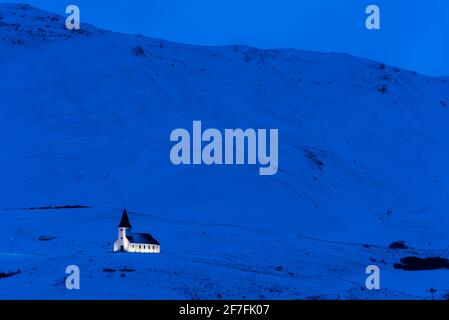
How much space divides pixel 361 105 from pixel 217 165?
35930 mm

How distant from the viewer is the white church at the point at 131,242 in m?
52.2

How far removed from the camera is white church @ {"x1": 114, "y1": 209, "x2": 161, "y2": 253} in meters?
52.2

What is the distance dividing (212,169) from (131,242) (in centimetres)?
3353

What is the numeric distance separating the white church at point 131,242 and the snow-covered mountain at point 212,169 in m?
1.70

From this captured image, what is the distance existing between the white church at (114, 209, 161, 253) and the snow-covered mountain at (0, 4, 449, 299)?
1704mm

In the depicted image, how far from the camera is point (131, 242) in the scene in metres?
52.8

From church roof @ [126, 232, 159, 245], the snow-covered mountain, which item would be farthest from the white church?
the snow-covered mountain

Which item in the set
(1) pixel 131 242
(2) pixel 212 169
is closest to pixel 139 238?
(1) pixel 131 242

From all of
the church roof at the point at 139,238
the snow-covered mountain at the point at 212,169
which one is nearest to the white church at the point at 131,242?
the church roof at the point at 139,238

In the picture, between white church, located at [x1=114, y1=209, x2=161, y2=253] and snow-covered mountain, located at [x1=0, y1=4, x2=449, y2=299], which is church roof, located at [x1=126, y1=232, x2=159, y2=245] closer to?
white church, located at [x1=114, y1=209, x2=161, y2=253]

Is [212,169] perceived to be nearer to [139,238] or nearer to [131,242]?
[139,238]

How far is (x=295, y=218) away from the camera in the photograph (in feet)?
264
